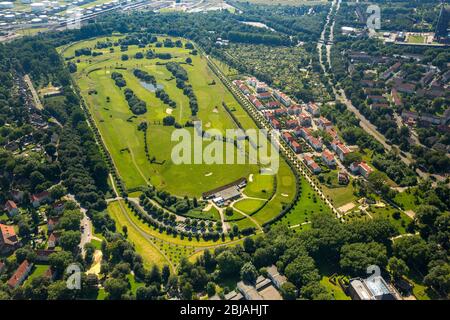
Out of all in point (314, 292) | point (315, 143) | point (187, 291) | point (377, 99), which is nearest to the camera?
point (314, 292)

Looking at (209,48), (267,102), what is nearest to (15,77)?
(209,48)

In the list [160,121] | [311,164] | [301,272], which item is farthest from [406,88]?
[301,272]

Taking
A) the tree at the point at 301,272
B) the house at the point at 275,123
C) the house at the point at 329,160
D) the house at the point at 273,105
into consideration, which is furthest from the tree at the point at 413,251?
the house at the point at 273,105

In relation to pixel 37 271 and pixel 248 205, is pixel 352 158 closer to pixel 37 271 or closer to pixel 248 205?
pixel 248 205

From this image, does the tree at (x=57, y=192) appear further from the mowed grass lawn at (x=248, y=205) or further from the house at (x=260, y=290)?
the house at (x=260, y=290)

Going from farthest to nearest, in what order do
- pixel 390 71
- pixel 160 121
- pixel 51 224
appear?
1. pixel 390 71
2. pixel 160 121
3. pixel 51 224

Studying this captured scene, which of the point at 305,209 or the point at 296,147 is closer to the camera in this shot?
the point at 305,209

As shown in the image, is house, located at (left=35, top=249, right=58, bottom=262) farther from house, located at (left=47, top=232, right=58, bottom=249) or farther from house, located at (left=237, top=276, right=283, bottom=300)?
house, located at (left=237, top=276, right=283, bottom=300)
